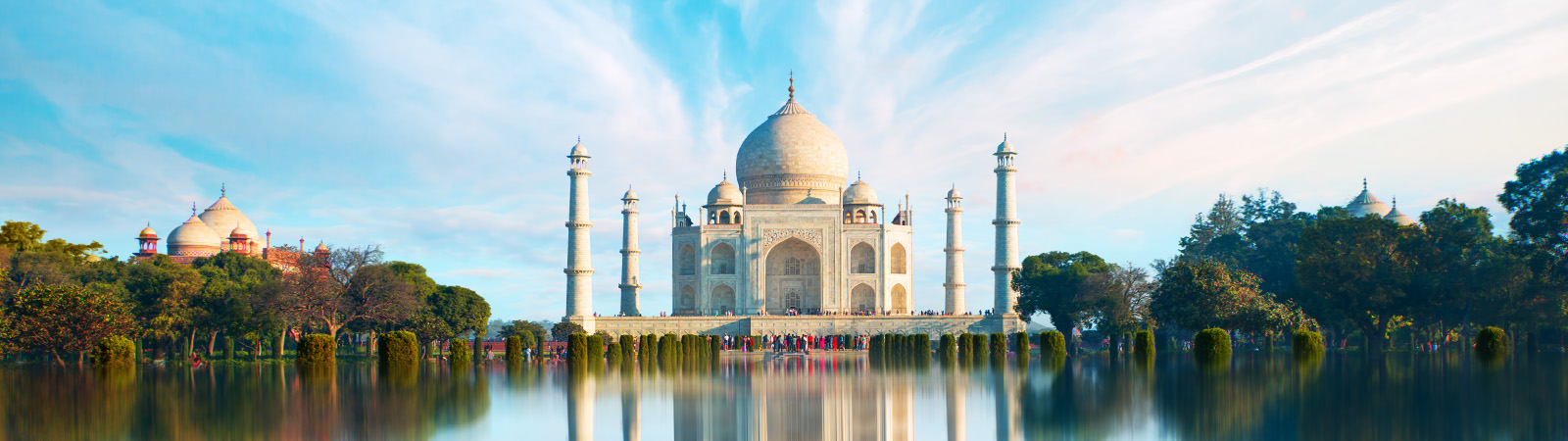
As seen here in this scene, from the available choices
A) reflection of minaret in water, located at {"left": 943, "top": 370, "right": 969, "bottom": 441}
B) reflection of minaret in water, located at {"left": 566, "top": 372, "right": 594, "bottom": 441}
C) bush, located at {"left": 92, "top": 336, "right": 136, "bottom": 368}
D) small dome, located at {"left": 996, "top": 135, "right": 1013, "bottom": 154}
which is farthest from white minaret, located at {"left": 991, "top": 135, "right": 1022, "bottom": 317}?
bush, located at {"left": 92, "top": 336, "right": 136, "bottom": 368}

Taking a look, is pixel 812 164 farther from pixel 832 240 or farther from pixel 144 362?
pixel 144 362

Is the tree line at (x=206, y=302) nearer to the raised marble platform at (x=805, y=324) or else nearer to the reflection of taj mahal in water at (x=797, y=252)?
the raised marble platform at (x=805, y=324)

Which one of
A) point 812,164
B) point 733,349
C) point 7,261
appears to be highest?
point 812,164

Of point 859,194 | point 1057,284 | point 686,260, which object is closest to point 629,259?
point 686,260

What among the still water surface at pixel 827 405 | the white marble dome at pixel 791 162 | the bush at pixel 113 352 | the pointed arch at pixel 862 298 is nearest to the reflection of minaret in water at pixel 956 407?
the still water surface at pixel 827 405

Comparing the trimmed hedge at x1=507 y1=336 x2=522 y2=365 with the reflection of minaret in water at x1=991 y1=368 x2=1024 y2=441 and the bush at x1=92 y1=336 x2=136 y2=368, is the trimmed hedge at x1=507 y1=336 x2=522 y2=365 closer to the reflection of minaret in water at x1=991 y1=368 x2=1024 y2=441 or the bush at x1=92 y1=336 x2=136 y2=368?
the bush at x1=92 y1=336 x2=136 y2=368

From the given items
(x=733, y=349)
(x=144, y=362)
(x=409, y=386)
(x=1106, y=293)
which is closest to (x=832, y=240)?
(x=733, y=349)
